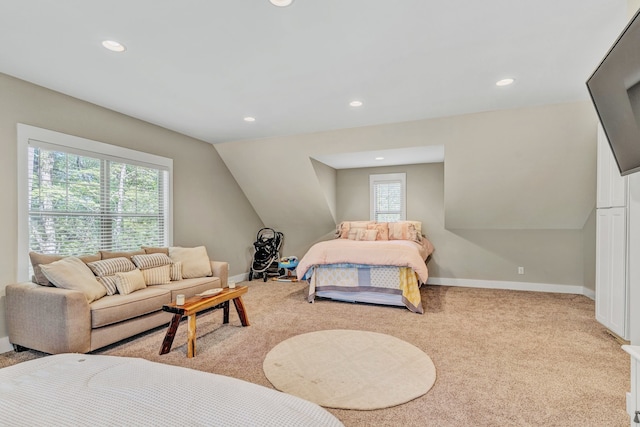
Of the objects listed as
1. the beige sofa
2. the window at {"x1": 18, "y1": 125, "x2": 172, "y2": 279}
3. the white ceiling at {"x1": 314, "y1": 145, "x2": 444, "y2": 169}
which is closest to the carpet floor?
the beige sofa

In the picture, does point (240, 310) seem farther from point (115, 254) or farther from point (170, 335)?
point (115, 254)

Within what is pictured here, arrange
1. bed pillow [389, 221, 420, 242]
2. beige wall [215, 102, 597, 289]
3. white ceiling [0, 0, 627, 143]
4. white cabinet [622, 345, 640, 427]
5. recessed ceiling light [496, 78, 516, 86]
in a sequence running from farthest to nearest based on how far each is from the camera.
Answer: bed pillow [389, 221, 420, 242] < beige wall [215, 102, 597, 289] < recessed ceiling light [496, 78, 516, 86] < white ceiling [0, 0, 627, 143] < white cabinet [622, 345, 640, 427]

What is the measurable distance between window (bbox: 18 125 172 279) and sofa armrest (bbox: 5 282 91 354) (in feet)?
1.29

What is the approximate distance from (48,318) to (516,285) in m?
6.20

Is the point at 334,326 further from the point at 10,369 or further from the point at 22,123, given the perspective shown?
the point at 22,123

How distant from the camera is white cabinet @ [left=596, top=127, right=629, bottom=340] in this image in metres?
2.77

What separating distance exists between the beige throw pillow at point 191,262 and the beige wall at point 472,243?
3.20 metres

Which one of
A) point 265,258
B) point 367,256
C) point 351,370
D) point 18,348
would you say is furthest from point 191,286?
point 265,258

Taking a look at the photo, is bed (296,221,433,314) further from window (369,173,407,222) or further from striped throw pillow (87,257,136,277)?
striped throw pillow (87,257,136,277)

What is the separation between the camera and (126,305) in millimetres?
2986

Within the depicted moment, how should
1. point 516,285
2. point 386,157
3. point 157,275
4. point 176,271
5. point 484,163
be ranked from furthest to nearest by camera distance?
point 386,157, point 516,285, point 484,163, point 176,271, point 157,275

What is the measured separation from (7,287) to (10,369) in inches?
98.7

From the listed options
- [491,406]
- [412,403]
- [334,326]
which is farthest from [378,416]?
[334,326]

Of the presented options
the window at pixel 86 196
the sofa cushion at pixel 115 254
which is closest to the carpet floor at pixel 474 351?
the sofa cushion at pixel 115 254
